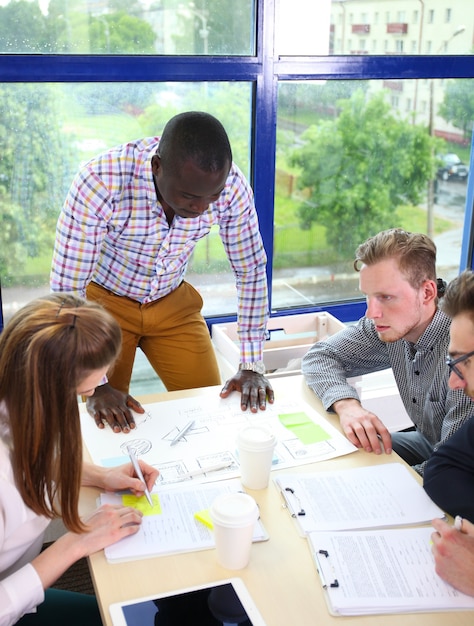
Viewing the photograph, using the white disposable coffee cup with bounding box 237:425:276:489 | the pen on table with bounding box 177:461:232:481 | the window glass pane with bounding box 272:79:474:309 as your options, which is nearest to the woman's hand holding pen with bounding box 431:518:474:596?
the white disposable coffee cup with bounding box 237:425:276:489

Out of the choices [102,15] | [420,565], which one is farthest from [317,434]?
[102,15]

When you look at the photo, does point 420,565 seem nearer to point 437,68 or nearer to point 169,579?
point 169,579

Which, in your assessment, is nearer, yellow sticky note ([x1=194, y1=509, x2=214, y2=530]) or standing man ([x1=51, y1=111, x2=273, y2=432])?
yellow sticky note ([x1=194, y1=509, x2=214, y2=530])

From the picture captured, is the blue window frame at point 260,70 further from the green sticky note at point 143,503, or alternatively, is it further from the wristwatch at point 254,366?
the green sticky note at point 143,503

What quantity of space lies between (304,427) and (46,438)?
2.42ft

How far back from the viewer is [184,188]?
1.87m

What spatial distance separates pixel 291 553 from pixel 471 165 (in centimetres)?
258

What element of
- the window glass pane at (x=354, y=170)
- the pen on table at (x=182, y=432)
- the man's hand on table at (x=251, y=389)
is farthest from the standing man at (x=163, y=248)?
the window glass pane at (x=354, y=170)

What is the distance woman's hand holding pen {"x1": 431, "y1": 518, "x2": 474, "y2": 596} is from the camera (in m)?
1.22

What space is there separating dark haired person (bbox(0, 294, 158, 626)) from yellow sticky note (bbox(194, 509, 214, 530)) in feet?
0.39

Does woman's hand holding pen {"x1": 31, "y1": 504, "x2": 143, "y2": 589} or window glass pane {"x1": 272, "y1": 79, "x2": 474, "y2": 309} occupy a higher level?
window glass pane {"x1": 272, "y1": 79, "x2": 474, "y2": 309}

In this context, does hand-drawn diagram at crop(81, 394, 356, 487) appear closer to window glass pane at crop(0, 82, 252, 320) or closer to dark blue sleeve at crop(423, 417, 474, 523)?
dark blue sleeve at crop(423, 417, 474, 523)

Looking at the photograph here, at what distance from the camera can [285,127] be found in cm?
292

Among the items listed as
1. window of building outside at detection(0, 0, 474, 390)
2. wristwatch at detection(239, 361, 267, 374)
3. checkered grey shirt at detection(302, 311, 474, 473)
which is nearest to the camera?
checkered grey shirt at detection(302, 311, 474, 473)
